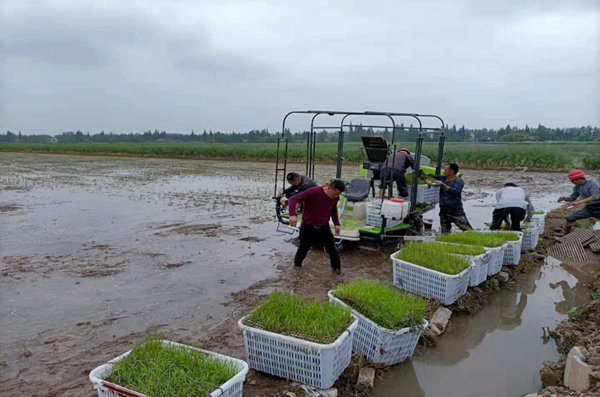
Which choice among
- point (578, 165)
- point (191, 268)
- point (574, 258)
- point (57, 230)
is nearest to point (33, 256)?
point (57, 230)

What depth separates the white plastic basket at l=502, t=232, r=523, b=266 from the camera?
6.52 m

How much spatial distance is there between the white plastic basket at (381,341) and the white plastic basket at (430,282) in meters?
1.16

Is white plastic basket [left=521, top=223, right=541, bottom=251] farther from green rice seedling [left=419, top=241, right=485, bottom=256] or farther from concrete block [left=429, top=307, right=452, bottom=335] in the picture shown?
concrete block [left=429, top=307, right=452, bottom=335]

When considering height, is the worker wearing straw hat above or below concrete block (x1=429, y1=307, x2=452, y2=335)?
above

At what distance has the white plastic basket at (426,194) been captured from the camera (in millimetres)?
8172

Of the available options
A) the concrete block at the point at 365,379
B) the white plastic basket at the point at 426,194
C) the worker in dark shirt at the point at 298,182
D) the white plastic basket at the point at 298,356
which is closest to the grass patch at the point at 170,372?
the white plastic basket at the point at 298,356

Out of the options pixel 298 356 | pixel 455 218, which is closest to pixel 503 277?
pixel 455 218

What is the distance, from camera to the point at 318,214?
602cm

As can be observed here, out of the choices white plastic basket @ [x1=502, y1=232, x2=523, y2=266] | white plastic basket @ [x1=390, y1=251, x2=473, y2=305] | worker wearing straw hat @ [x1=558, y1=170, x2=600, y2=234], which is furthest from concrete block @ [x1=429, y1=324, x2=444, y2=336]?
worker wearing straw hat @ [x1=558, y1=170, x2=600, y2=234]

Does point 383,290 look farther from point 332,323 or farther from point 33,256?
point 33,256

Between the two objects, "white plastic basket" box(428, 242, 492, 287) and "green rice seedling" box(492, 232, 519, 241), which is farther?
"green rice seedling" box(492, 232, 519, 241)

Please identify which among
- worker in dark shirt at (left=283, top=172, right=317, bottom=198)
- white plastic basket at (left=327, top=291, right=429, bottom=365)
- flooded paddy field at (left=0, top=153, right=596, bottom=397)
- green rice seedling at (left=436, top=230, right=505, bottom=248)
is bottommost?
flooded paddy field at (left=0, top=153, right=596, bottom=397)

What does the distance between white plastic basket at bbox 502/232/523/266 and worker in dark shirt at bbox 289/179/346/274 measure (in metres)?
2.67

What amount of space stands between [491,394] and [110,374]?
3.06 m
